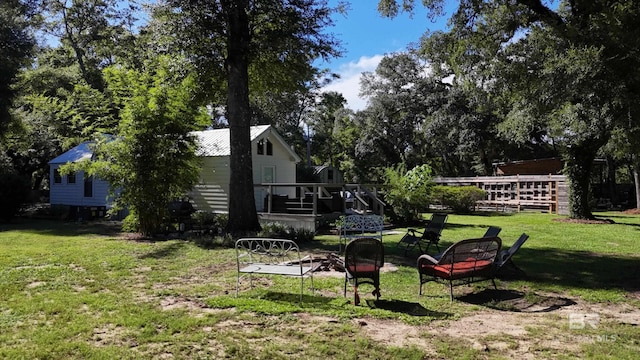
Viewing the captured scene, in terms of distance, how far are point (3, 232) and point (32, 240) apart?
3.52 meters

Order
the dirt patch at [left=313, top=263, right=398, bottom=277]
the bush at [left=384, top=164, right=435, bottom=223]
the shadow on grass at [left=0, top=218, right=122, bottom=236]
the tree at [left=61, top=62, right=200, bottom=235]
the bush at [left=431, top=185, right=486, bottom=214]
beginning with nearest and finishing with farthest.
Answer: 1. the dirt patch at [left=313, top=263, right=398, bottom=277]
2. the tree at [left=61, top=62, right=200, bottom=235]
3. the shadow on grass at [left=0, top=218, right=122, bottom=236]
4. the bush at [left=384, top=164, right=435, bottom=223]
5. the bush at [left=431, top=185, right=486, bottom=214]

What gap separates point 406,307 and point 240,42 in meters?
10.5

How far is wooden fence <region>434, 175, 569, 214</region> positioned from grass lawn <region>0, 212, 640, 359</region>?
13460mm

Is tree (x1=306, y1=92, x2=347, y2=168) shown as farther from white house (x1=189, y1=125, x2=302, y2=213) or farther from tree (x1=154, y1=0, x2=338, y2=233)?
tree (x1=154, y1=0, x2=338, y2=233)

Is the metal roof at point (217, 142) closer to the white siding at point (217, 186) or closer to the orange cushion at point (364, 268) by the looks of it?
the white siding at point (217, 186)

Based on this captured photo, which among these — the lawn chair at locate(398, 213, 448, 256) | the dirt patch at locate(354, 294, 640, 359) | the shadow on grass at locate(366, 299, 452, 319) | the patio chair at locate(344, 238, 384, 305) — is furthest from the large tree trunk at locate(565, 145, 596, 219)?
the patio chair at locate(344, 238, 384, 305)

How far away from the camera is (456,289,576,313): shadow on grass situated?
575 centimetres

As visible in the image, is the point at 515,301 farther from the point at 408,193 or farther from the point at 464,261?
the point at 408,193

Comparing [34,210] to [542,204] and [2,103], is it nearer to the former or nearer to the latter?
[2,103]

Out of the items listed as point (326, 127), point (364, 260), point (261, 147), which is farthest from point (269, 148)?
point (326, 127)

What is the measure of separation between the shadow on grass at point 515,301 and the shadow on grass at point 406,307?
2.72 feet

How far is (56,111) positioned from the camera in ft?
84.5

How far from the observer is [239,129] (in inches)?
533

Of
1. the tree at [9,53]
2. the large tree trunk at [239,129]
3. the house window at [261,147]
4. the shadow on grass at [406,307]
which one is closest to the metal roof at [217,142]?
the house window at [261,147]
